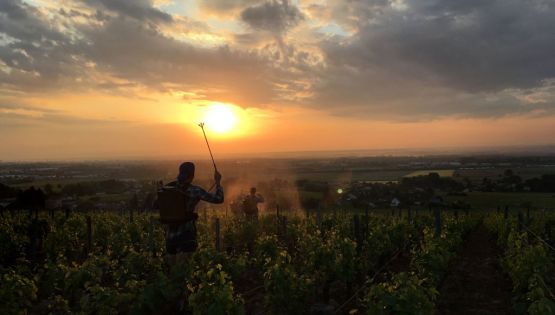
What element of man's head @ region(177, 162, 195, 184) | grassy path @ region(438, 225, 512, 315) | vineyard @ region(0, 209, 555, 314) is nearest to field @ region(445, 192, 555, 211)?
→ grassy path @ region(438, 225, 512, 315)

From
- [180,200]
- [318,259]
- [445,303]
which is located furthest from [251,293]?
[445,303]

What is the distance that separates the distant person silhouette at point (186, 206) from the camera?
827 cm

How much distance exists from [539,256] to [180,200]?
864 centimetres

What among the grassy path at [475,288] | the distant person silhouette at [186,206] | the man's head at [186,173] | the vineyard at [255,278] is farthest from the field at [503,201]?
the man's head at [186,173]

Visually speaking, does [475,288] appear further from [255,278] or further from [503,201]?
[503,201]

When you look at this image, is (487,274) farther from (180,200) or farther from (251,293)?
(180,200)

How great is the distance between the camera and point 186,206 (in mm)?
8391

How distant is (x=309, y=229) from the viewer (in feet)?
60.1

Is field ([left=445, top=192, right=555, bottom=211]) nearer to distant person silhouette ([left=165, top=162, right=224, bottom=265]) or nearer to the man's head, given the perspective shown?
distant person silhouette ([left=165, top=162, right=224, bottom=265])

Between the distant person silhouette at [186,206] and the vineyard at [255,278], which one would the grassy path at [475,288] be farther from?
the distant person silhouette at [186,206]

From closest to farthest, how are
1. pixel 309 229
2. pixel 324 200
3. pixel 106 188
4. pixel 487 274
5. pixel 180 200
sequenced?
pixel 180 200 → pixel 487 274 → pixel 309 229 → pixel 324 200 → pixel 106 188

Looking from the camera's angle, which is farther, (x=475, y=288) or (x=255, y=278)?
(x=255, y=278)

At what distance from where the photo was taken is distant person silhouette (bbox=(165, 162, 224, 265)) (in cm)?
827

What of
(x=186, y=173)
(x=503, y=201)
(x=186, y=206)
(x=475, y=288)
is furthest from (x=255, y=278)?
(x=503, y=201)
